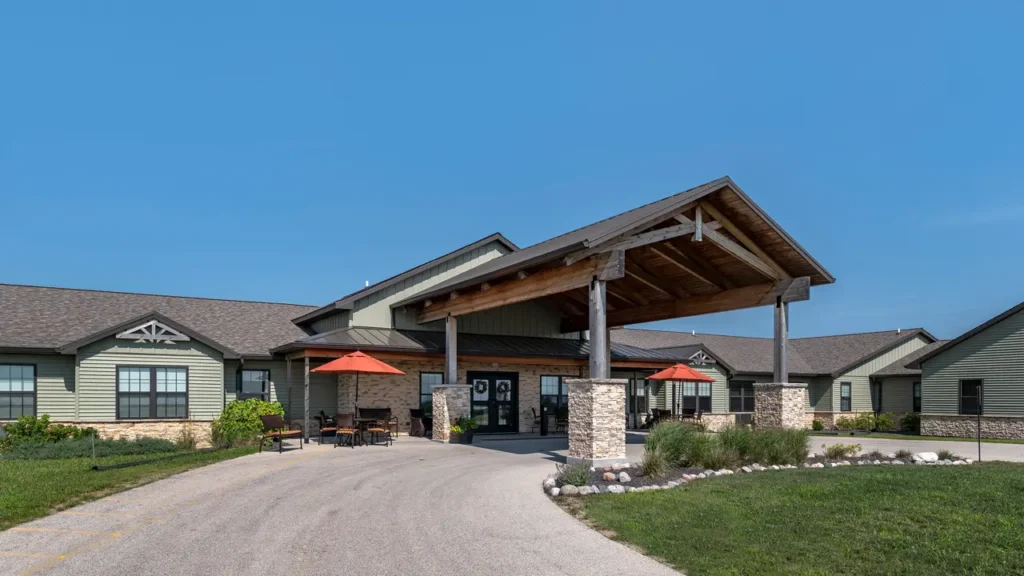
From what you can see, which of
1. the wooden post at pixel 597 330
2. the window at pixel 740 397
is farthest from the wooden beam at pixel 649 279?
the window at pixel 740 397

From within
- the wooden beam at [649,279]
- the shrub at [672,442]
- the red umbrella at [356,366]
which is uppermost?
the wooden beam at [649,279]

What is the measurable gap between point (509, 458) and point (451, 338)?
5362mm

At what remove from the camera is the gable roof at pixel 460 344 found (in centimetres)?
2097

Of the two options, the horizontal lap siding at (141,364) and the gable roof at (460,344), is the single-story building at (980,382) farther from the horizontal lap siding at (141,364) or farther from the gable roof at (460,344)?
the horizontal lap siding at (141,364)

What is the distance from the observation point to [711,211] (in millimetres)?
16453

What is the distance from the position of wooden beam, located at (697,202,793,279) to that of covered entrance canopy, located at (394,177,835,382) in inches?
1.0

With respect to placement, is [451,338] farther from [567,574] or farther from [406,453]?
[567,574]

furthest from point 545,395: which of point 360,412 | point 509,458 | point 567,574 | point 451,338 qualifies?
point 567,574

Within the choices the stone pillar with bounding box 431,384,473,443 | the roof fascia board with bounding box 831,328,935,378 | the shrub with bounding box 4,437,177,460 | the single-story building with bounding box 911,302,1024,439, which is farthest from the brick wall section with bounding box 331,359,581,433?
the roof fascia board with bounding box 831,328,935,378

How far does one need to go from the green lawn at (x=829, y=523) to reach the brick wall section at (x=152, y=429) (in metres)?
14.0

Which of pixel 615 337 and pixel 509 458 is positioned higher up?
pixel 615 337

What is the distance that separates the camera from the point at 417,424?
877 inches

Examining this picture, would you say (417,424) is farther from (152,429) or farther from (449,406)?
(152,429)

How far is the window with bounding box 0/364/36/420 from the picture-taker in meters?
18.9
